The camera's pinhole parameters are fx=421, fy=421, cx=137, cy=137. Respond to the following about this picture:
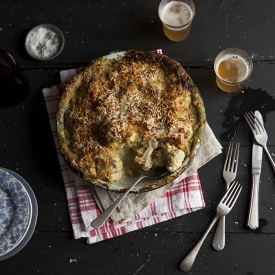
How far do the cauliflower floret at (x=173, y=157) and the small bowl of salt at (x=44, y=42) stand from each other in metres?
0.86

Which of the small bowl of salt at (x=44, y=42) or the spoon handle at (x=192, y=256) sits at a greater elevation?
the small bowl of salt at (x=44, y=42)

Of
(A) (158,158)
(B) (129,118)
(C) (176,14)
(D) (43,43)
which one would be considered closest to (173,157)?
(A) (158,158)

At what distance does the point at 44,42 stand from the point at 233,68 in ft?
3.42

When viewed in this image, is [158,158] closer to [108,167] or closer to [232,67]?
[108,167]

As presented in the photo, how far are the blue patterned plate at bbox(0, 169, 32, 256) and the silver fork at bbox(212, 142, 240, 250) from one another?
97 cm

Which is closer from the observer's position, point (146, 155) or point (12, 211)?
point (146, 155)

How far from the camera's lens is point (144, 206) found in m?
2.14

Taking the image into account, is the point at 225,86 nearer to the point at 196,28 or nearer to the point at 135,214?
the point at 196,28

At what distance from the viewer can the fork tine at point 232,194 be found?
2188 millimetres

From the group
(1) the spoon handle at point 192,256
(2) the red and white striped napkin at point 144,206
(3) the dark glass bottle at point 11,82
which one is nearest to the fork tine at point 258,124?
(2) the red and white striped napkin at point 144,206

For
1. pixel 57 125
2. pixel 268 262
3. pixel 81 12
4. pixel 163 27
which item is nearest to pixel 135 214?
pixel 57 125

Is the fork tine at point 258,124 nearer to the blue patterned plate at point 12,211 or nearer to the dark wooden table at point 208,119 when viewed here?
the dark wooden table at point 208,119

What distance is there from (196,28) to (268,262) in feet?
4.31

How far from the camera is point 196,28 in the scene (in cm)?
235
